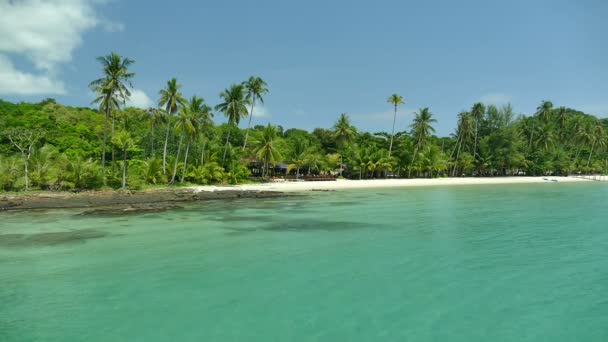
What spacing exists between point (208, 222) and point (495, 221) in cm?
1405

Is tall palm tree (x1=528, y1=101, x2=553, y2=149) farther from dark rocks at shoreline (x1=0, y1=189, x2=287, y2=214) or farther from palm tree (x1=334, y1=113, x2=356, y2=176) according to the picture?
dark rocks at shoreline (x1=0, y1=189, x2=287, y2=214)

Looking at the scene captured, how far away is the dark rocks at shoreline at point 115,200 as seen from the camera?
23859mm

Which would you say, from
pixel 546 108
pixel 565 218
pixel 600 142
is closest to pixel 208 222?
pixel 565 218

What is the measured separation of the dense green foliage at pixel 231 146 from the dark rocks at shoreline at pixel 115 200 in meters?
3.89

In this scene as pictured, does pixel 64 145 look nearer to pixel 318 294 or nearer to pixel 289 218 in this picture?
pixel 289 218

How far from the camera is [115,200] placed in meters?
26.8

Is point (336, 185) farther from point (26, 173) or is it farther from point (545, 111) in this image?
point (545, 111)

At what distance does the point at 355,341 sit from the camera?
5.91 metres

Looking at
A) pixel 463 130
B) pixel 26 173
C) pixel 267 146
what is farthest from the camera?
pixel 463 130

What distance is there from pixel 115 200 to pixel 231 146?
62.6 ft

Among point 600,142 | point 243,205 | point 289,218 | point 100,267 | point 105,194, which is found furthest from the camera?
point 600,142

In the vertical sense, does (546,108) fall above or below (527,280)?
above

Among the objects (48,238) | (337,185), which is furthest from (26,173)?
(337,185)

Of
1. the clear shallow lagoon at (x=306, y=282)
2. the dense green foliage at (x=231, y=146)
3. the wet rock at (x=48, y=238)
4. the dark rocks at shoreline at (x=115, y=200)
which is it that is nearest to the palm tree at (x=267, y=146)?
the dense green foliage at (x=231, y=146)
